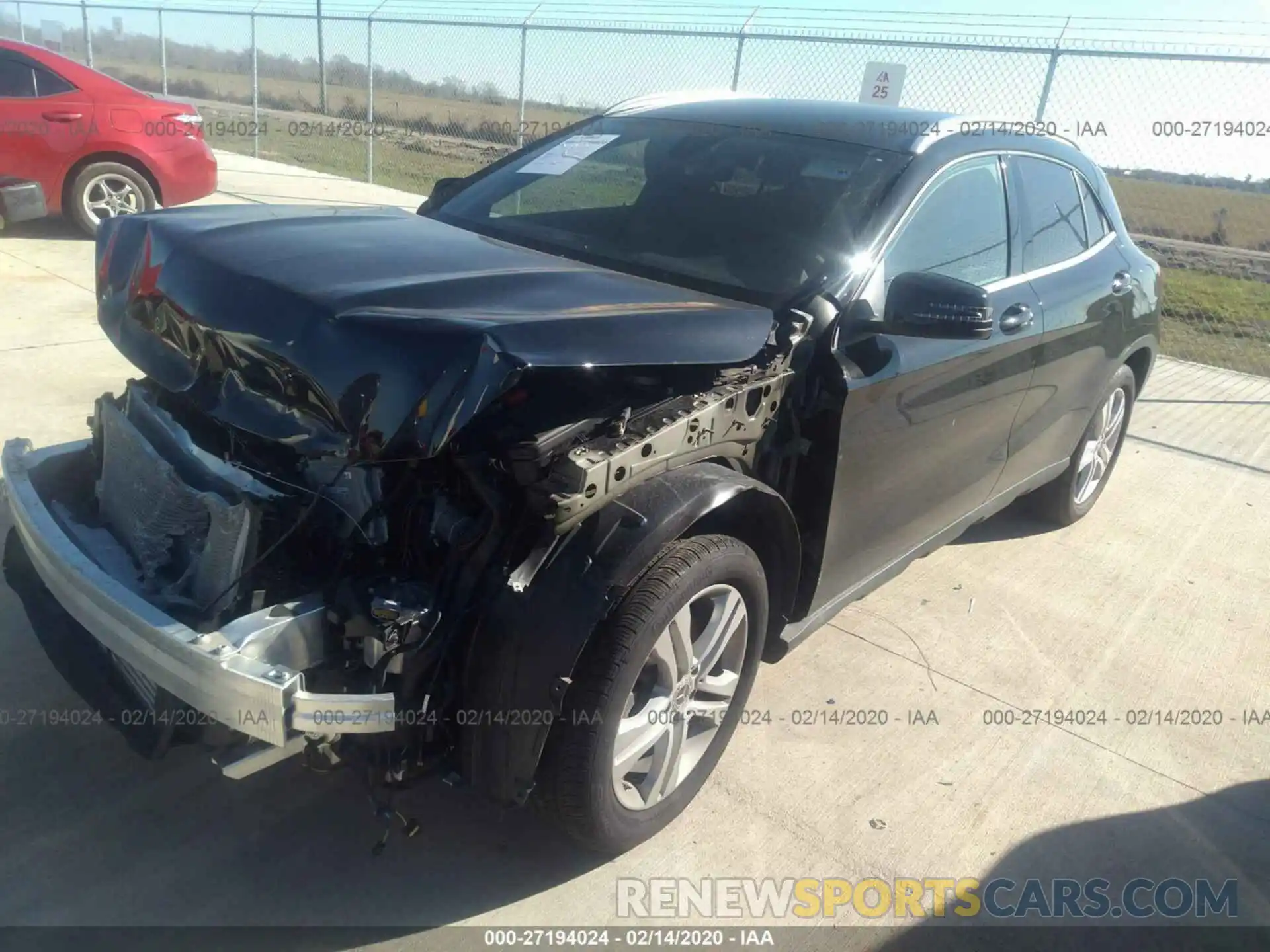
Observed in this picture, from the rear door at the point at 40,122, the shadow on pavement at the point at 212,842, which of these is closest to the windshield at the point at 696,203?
the shadow on pavement at the point at 212,842

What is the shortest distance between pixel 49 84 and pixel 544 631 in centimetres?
866

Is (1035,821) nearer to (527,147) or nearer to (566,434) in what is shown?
(566,434)

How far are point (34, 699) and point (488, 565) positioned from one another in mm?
1720

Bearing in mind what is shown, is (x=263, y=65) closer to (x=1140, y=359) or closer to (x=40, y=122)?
(x=40, y=122)

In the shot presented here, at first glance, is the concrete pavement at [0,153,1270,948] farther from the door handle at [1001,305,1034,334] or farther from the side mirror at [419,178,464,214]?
the side mirror at [419,178,464,214]

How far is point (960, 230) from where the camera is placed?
3531mm

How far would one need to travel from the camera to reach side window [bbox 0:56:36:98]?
8.47 m

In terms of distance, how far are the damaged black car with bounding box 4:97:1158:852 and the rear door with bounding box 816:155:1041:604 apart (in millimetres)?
16

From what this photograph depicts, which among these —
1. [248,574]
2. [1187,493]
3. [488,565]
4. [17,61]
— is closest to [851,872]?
[488,565]

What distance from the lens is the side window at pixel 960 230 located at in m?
3.29

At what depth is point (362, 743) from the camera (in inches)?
91.7

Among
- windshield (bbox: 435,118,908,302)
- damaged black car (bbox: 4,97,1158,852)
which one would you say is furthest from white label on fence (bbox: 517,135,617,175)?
damaged black car (bbox: 4,97,1158,852)

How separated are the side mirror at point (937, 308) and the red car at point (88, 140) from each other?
7.45m

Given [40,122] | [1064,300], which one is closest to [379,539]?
[1064,300]
